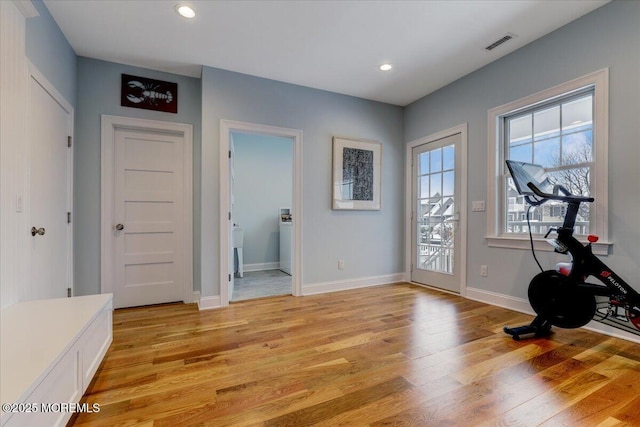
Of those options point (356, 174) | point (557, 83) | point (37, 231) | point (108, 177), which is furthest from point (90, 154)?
point (557, 83)

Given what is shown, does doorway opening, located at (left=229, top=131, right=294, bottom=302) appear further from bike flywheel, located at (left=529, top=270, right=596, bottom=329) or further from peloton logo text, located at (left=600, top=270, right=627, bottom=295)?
peloton logo text, located at (left=600, top=270, right=627, bottom=295)

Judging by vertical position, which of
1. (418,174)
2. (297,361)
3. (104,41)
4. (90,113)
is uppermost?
(104,41)

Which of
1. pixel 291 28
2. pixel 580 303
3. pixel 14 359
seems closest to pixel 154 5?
pixel 291 28

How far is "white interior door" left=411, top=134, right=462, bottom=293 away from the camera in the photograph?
3.57m

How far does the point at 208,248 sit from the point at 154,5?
2163 millimetres

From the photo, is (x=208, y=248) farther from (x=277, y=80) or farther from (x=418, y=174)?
(x=418, y=174)

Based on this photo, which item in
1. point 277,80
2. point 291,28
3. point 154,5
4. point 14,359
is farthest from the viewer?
point 277,80

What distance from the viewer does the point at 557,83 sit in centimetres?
259

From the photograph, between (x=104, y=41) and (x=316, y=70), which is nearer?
(x=104, y=41)

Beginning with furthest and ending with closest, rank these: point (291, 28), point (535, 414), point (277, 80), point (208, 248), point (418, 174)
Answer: point (418, 174), point (277, 80), point (208, 248), point (291, 28), point (535, 414)

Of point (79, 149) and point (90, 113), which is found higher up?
point (90, 113)

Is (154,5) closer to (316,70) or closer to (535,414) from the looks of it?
(316,70)

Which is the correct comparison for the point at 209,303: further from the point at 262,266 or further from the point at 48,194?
the point at 262,266

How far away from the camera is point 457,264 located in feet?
11.6
